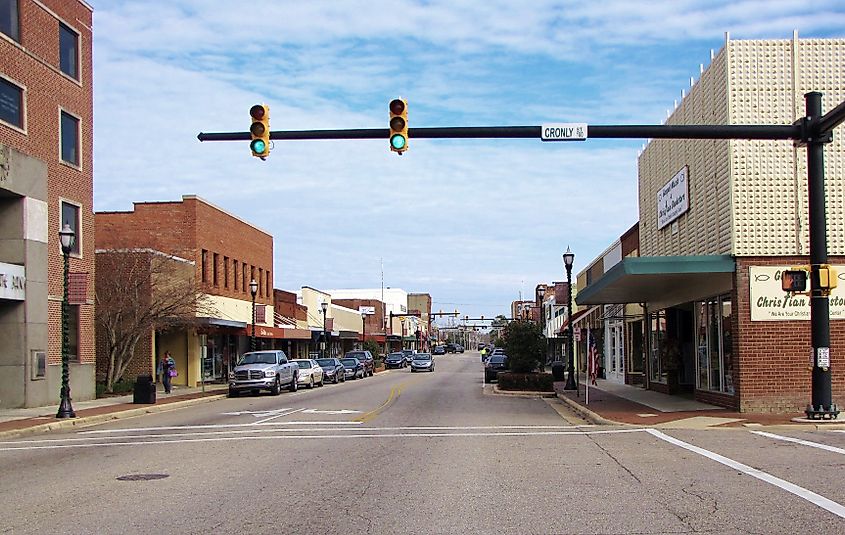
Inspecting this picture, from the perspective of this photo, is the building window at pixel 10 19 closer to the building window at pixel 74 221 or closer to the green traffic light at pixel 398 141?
the building window at pixel 74 221

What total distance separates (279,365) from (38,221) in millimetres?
11761

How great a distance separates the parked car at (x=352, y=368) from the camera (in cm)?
5348

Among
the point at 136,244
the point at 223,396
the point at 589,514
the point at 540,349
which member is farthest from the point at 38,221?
the point at 589,514

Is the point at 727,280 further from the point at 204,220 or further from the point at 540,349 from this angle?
the point at 204,220

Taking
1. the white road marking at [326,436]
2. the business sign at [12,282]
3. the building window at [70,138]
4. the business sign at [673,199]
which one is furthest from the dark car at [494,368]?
the white road marking at [326,436]

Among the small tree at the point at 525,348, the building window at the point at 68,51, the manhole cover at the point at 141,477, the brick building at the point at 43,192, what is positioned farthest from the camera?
the small tree at the point at 525,348

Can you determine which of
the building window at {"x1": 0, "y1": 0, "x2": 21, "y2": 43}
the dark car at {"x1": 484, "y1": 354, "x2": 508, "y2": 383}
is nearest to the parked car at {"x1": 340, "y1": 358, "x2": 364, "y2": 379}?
the dark car at {"x1": 484, "y1": 354, "x2": 508, "y2": 383}

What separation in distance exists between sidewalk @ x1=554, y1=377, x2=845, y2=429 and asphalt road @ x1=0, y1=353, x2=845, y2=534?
1128mm

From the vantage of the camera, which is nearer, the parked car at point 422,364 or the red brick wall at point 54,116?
the red brick wall at point 54,116

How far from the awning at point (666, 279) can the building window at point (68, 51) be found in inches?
773

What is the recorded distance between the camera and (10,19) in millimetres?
27891

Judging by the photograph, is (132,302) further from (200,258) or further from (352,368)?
(352,368)

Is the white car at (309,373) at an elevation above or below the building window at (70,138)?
below

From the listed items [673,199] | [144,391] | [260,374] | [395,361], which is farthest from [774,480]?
[395,361]
